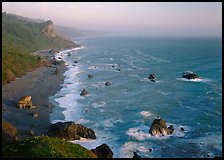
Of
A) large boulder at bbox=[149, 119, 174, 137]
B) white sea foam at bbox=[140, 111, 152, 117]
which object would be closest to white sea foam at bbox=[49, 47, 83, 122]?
white sea foam at bbox=[140, 111, 152, 117]

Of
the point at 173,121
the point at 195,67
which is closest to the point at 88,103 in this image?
the point at 173,121

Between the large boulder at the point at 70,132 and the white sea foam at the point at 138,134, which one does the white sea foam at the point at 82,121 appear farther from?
the white sea foam at the point at 138,134

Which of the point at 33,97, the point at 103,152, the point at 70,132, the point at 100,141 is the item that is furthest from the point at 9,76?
the point at 103,152

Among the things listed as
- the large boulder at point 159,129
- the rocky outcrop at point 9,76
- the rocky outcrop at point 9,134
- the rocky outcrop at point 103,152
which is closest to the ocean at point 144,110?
the large boulder at point 159,129

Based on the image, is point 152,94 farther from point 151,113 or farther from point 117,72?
point 117,72

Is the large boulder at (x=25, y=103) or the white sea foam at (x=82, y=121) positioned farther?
the large boulder at (x=25, y=103)

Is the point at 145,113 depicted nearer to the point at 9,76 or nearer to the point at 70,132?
the point at 70,132
